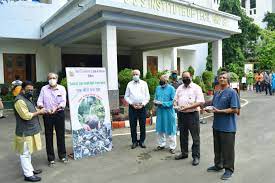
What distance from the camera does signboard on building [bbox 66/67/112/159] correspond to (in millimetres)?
6363

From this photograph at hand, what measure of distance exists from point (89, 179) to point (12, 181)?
4.39 feet

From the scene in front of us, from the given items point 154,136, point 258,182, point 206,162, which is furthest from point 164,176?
point 154,136

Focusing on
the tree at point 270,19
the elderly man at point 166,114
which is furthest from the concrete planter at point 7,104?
the tree at point 270,19

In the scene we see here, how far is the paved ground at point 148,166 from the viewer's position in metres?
5.17

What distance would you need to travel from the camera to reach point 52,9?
16.2 metres

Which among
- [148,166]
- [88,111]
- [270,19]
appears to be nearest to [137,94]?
[88,111]

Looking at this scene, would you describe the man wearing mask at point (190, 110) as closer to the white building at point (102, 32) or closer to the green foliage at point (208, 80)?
the white building at point (102, 32)

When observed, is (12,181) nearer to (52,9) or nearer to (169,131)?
(169,131)

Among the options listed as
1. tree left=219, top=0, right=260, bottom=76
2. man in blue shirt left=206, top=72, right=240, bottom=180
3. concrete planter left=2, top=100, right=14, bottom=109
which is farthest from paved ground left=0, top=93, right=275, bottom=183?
tree left=219, top=0, right=260, bottom=76

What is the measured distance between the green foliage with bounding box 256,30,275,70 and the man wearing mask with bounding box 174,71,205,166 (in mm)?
25668

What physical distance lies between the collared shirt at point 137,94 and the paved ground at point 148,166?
114cm

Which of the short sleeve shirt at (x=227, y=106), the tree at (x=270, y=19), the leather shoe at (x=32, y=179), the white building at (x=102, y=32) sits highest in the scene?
the tree at (x=270, y=19)

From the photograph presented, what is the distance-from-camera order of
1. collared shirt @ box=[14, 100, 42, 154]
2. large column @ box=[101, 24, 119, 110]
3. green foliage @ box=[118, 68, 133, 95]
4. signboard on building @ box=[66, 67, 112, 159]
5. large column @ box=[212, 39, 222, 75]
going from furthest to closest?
large column @ box=[212, 39, 222, 75] < green foliage @ box=[118, 68, 133, 95] < large column @ box=[101, 24, 119, 110] < signboard on building @ box=[66, 67, 112, 159] < collared shirt @ box=[14, 100, 42, 154]

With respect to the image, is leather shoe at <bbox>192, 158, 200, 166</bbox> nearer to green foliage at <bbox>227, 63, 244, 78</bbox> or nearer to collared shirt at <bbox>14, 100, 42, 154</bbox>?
collared shirt at <bbox>14, 100, 42, 154</bbox>
